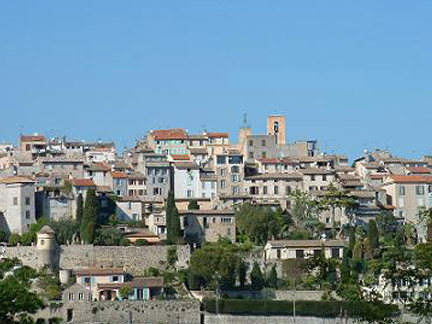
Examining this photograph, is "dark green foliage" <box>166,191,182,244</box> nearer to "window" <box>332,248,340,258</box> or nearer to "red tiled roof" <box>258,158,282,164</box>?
"window" <box>332,248,340,258</box>

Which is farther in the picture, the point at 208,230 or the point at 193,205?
the point at 193,205

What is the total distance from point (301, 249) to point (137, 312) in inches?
386

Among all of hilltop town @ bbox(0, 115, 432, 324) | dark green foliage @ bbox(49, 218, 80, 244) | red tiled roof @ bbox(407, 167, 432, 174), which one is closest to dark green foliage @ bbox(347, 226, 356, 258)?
hilltop town @ bbox(0, 115, 432, 324)

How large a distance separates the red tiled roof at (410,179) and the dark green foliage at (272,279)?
15.1 metres

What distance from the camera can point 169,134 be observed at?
10150cm

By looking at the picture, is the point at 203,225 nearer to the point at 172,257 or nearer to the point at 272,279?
the point at 172,257

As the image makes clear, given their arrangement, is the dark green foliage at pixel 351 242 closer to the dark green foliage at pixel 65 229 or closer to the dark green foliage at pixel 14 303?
the dark green foliage at pixel 65 229

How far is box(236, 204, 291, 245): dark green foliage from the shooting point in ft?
268

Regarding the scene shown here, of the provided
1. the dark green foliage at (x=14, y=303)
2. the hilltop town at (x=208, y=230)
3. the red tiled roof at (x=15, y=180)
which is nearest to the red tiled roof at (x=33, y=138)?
the hilltop town at (x=208, y=230)

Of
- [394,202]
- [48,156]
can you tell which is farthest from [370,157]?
[48,156]

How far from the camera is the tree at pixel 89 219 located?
7825 centimetres

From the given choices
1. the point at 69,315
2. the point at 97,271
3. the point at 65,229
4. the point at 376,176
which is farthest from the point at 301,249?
the point at 376,176

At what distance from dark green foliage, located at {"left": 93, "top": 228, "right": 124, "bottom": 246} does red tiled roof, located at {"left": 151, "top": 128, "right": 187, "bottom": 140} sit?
21.4 m

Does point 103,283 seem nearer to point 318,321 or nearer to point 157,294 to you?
point 157,294
